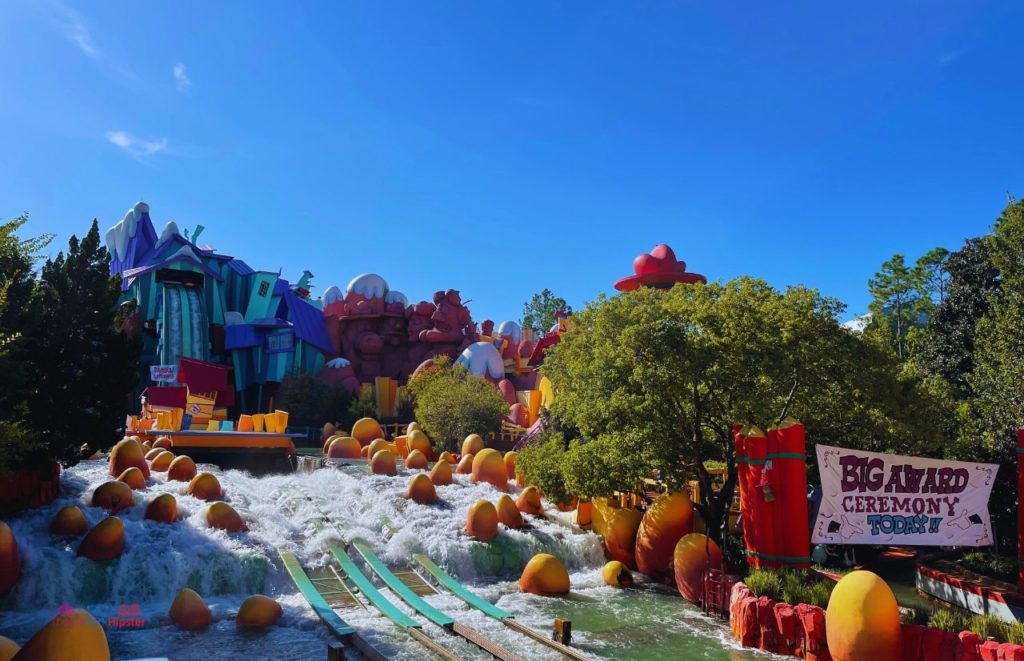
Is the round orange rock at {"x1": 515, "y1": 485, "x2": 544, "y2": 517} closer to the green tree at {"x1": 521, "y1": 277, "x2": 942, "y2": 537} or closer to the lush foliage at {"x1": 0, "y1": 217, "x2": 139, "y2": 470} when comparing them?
the green tree at {"x1": 521, "y1": 277, "x2": 942, "y2": 537}

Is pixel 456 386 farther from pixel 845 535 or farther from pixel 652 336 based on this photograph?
pixel 845 535

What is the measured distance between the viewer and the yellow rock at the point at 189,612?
12.3m

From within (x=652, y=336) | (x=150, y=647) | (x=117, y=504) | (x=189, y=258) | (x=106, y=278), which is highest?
Result: (x=189, y=258)

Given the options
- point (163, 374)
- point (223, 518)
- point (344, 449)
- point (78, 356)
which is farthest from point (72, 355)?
point (163, 374)

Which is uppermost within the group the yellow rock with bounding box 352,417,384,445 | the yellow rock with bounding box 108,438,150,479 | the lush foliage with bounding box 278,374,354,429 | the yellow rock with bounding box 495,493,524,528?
the lush foliage with bounding box 278,374,354,429

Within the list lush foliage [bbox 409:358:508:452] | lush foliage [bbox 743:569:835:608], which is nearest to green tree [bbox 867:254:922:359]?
lush foliage [bbox 409:358:508:452]

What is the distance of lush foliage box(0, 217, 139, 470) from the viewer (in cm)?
1513

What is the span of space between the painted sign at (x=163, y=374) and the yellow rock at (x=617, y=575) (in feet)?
108

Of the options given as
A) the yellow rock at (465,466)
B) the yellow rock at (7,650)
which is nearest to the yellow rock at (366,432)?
the yellow rock at (465,466)

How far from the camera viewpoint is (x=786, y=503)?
1184 centimetres

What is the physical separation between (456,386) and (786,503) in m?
A: 23.3

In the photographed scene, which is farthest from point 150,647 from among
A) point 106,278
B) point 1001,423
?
point 1001,423

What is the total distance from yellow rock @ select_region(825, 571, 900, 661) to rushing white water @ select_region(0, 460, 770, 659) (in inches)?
81.5

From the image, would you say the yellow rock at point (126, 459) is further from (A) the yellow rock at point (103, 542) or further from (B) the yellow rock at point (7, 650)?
(B) the yellow rock at point (7, 650)
